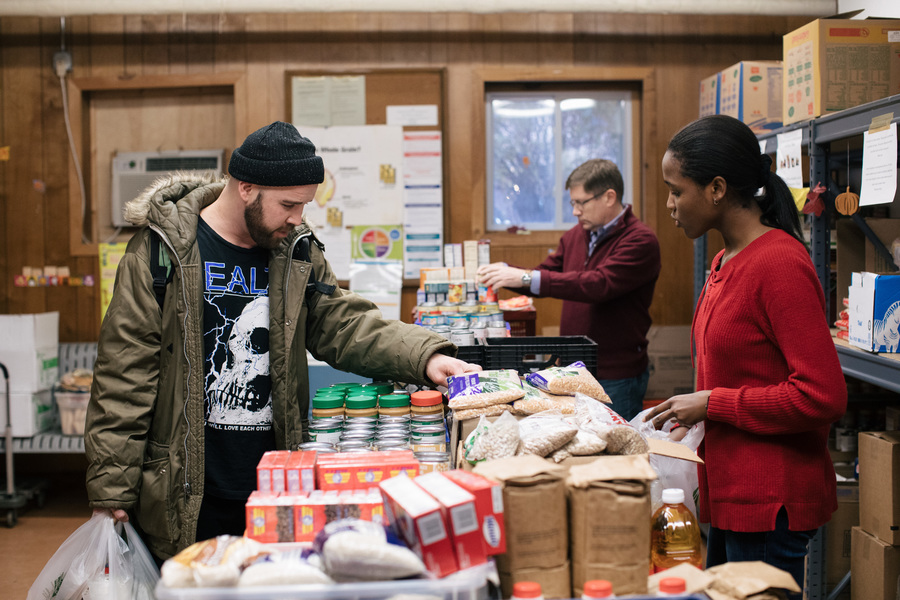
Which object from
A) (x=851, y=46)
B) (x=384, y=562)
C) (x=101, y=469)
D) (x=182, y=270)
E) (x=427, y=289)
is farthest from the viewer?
(x=427, y=289)

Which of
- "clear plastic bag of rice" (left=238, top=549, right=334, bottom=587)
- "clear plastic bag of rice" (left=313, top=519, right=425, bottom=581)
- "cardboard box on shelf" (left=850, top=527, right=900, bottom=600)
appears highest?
"clear plastic bag of rice" (left=313, top=519, right=425, bottom=581)

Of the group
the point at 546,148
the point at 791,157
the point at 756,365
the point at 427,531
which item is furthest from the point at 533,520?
the point at 546,148

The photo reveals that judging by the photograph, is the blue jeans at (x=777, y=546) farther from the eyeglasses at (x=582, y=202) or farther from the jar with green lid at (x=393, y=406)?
the eyeglasses at (x=582, y=202)

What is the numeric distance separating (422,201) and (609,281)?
6.35ft

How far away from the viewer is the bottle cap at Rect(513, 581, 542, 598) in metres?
1.12

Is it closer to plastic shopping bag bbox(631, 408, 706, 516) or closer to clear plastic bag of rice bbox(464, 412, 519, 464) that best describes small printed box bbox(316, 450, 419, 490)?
clear plastic bag of rice bbox(464, 412, 519, 464)

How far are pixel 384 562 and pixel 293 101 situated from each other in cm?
437

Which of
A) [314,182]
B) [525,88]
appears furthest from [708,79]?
[314,182]

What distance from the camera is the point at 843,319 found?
3.00m

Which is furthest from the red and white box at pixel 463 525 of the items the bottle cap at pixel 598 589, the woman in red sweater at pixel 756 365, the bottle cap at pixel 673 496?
the woman in red sweater at pixel 756 365

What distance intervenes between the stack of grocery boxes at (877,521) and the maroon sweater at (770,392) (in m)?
1.13

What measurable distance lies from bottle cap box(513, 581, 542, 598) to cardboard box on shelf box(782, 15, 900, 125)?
255 cm

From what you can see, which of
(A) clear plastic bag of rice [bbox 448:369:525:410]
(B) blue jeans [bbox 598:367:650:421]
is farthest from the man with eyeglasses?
(A) clear plastic bag of rice [bbox 448:369:525:410]

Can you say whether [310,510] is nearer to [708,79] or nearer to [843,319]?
[843,319]
